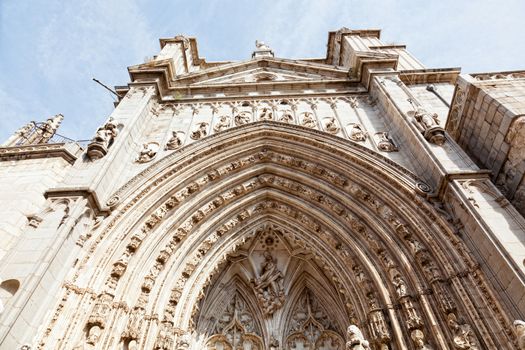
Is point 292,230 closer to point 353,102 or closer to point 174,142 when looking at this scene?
point 174,142

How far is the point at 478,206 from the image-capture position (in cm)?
609

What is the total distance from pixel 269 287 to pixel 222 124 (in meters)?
4.72

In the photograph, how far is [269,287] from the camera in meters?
8.83

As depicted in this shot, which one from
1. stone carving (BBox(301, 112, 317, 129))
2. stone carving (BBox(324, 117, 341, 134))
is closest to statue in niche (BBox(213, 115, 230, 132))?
stone carving (BBox(301, 112, 317, 129))

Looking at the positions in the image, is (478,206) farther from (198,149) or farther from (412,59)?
(412,59)

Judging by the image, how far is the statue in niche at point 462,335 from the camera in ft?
17.3

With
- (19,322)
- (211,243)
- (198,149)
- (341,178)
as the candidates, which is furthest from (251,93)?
(19,322)

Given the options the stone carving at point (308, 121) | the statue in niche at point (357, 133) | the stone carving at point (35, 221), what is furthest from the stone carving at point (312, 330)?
the stone carving at point (35, 221)

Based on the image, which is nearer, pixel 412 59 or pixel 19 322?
pixel 19 322

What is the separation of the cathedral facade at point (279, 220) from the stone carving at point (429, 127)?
5 cm

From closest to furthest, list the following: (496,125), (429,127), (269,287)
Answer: (496,125) → (429,127) → (269,287)

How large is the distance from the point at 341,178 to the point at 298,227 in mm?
1638

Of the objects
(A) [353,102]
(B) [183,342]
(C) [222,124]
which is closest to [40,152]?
(C) [222,124]

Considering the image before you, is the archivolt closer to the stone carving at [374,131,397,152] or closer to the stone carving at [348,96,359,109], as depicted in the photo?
the stone carving at [374,131,397,152]
